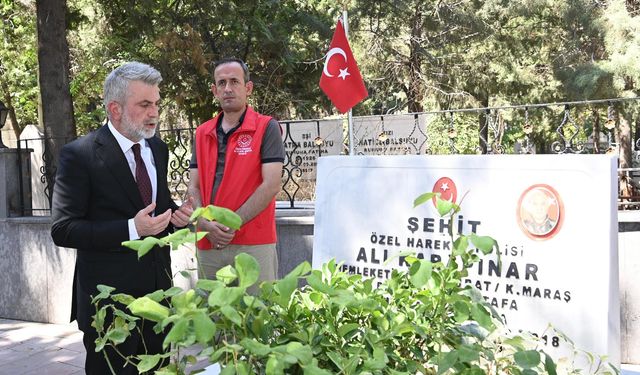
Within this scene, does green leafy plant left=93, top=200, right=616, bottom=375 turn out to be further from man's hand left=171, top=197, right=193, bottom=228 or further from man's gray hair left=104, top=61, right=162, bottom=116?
man's gray hair left=104, top=61, right=162, bottom=116

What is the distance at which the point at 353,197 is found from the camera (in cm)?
259

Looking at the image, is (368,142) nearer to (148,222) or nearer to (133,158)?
(133,158)

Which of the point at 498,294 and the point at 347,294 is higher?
the point at 347,294

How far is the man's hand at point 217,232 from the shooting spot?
3.33 meters

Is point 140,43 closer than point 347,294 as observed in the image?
No

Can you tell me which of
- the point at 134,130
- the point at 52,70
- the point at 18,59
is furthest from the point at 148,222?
the point at 18,59

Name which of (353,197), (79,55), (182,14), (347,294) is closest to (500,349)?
(347,294)

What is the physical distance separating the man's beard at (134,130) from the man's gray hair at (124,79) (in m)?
0.07

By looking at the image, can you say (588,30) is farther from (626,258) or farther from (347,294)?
(347,294)

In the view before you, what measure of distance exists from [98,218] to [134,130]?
0.39m

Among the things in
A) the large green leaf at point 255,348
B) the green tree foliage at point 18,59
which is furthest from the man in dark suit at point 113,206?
the green tree foliage at point 18,59

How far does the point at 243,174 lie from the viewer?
369cm

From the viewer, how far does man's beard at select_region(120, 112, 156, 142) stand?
2.72 meters

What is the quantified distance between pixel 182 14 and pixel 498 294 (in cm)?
1265
